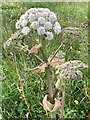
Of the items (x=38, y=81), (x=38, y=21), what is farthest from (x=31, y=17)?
(x=38, y=81)

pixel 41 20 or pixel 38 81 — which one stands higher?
pixel 41 20

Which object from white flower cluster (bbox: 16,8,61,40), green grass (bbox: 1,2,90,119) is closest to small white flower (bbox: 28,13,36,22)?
white flower cluster (bbox: 16,8,61,40)

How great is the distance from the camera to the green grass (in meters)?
1.67

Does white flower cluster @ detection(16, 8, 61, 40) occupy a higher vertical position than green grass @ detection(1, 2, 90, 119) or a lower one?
higher

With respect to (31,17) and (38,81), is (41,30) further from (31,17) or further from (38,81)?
(38,81)

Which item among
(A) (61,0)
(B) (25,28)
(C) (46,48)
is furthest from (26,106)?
(A) (61,0)

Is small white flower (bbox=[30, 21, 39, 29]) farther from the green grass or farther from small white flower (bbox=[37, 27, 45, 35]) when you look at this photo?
the green grass

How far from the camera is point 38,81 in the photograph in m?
1.76

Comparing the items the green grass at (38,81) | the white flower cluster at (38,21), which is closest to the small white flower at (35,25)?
the white flower cluster at (38,21)

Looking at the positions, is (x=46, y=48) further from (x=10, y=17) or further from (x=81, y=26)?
(x=10, y=17)

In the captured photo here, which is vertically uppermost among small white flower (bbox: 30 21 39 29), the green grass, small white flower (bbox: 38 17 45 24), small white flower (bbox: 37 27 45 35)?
small white flower (bbox: 38 17 45 24)

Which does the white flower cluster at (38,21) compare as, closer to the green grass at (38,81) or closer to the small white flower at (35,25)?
the small white flower at (35,25)

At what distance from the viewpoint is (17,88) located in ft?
5.60

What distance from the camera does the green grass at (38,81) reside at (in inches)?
65.6
